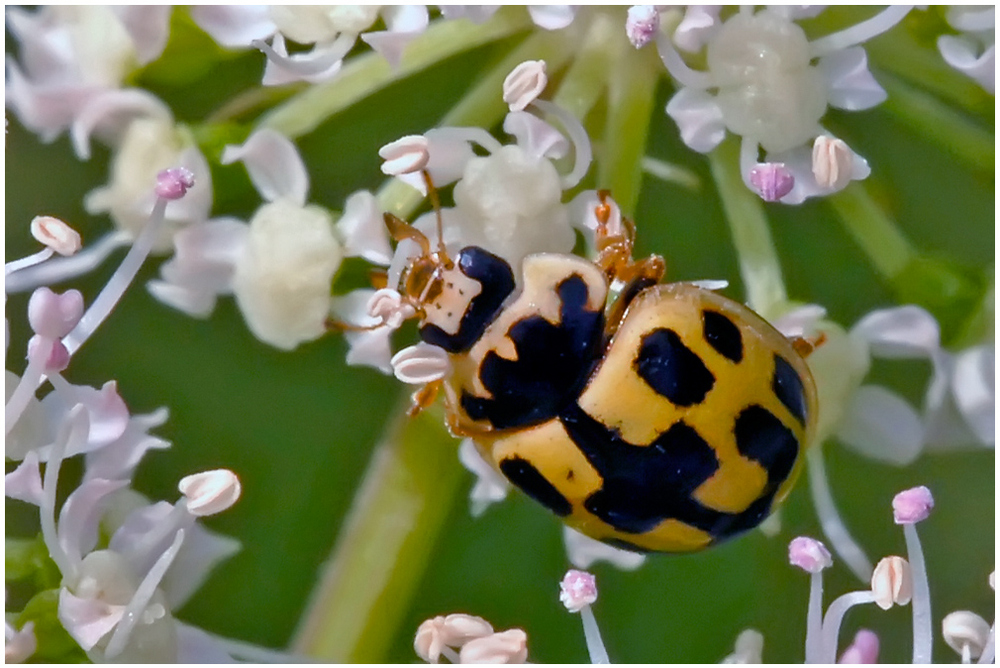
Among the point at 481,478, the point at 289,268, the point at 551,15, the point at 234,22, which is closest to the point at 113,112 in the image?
the point at 234,22

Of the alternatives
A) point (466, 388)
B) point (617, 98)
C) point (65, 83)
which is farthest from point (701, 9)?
point (65, 83)

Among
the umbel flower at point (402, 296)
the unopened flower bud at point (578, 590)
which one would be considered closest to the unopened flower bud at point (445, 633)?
the umbel flower at point (402, 296)

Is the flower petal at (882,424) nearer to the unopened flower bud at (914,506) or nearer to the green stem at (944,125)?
the unopened flower bud at (914,506)

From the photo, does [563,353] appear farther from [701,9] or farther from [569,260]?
[701,9]

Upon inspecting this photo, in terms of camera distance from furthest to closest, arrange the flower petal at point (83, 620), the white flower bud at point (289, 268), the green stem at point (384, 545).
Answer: the green stem at point (384, 545)
the white flower bud at point (289, 268)
the flower petal at point (83, 620)

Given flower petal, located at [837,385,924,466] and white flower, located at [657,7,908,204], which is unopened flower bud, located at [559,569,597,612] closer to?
flower petal, located at [837,385,924,466]

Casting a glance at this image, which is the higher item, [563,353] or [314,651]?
[563,353]

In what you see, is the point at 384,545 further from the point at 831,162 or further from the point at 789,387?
the point at 831,162
